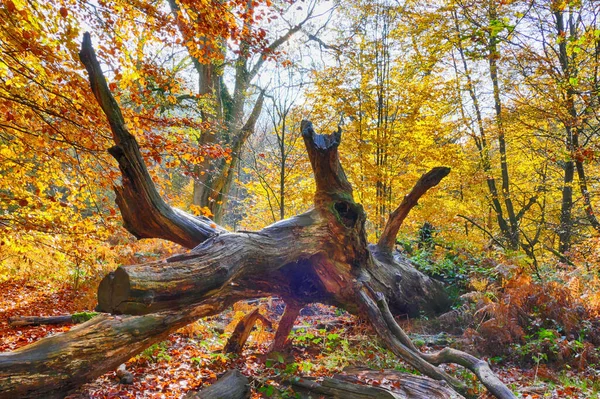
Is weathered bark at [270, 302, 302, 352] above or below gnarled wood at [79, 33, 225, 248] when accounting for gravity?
below

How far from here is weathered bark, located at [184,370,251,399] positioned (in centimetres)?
354

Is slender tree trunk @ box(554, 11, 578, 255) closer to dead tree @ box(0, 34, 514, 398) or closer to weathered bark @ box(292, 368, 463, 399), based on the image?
dead tree @ box(0, 34, 514, 398)

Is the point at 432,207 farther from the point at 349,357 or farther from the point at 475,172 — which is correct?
the point at 349,357

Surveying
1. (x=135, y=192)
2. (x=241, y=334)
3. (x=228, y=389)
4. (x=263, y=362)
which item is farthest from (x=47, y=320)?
(x=135, y=192)

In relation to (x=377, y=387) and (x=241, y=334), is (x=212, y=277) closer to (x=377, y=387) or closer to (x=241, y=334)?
(x=377, y=387)

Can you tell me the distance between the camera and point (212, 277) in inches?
106

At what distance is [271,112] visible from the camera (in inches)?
358

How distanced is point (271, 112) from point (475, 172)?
19.7 feet

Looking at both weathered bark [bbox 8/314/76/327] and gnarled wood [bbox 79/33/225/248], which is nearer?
gnarled wood [bbox 79/33/225/248]

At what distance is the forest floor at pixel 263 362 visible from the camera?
4039mm


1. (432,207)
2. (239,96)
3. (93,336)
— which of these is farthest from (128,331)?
(239,96)

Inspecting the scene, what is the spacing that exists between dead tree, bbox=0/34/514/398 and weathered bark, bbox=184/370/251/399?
732 millimetres

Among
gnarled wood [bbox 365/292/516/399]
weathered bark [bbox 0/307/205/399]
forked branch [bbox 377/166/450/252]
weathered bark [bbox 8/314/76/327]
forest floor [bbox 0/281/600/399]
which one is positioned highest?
forked branch [bbox 377/166/450/252]

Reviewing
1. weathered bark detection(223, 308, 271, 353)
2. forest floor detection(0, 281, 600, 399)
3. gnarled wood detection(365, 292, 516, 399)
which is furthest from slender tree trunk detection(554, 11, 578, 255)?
weathered bark detection(223, 308, 271, 353)
